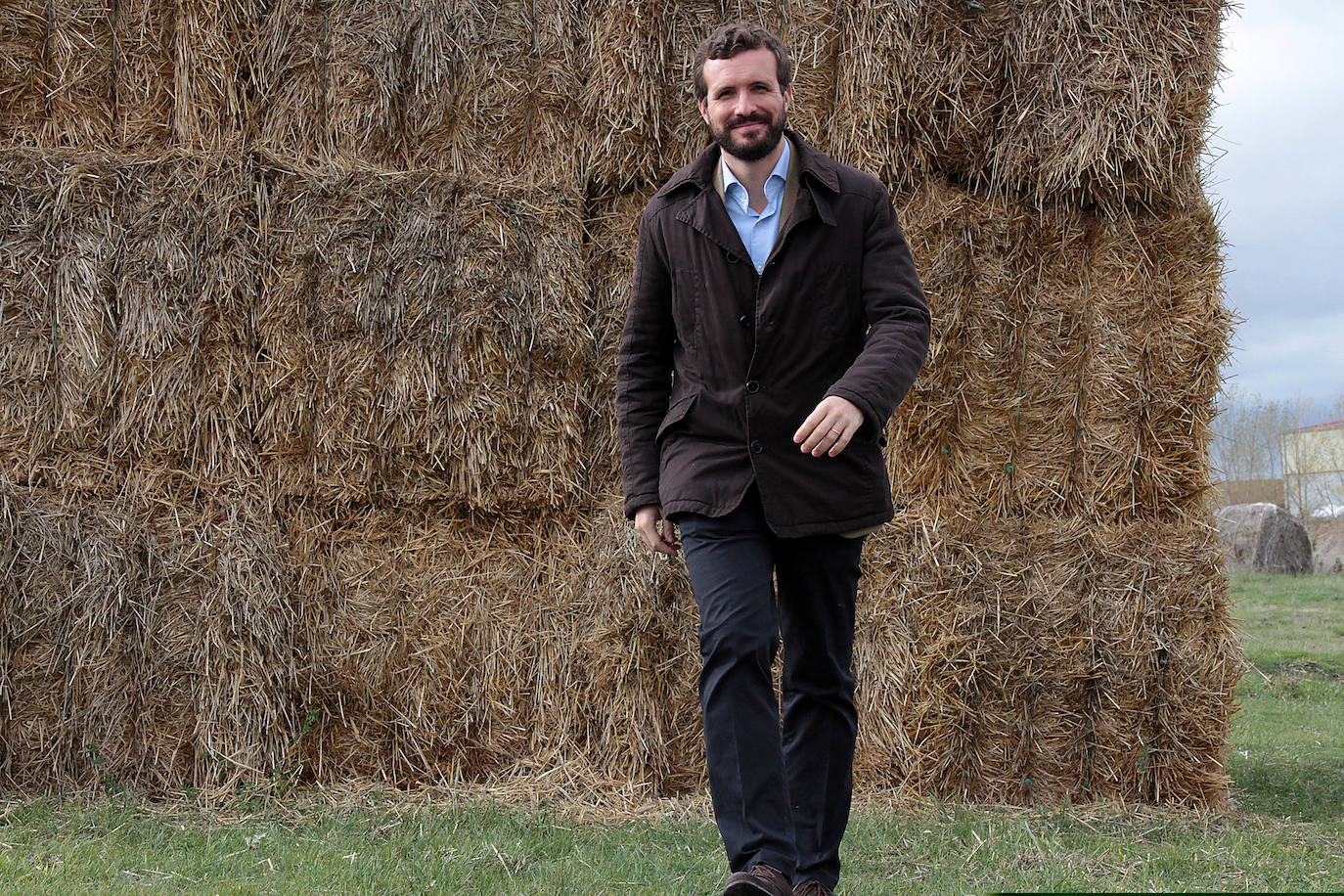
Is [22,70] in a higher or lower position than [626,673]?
higher

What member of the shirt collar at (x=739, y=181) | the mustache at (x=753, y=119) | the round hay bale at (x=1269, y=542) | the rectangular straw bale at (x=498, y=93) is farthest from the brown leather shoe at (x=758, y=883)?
the round hay bale at (x=1269, y=542)

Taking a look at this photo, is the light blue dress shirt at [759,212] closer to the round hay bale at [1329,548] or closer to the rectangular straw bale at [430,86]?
the rectangular straw bale at [430,86]

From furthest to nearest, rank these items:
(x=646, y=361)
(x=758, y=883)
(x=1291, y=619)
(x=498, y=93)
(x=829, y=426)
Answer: (x=1291, y=619) < (x=498, y=93) < (x=646, y=361) < (x=829, y=426) < (x=758, y=883)

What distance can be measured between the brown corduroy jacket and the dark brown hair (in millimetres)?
195

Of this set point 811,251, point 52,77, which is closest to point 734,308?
point 811,251

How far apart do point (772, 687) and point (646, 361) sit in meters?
0.92

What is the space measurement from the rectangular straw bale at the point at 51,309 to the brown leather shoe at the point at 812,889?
3.01m

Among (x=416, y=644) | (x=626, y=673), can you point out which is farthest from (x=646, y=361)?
(x=416, y=644)

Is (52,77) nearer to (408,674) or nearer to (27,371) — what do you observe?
(27,371)

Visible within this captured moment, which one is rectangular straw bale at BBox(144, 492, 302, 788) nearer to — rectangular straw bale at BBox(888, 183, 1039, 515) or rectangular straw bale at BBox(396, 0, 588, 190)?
rectangular straw bale at BBox(396, 0, 588, 190)

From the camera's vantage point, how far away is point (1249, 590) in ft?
41.2

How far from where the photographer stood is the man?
9.06 feet

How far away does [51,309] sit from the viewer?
4.30 meters

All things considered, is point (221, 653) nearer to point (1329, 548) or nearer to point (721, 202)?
point (721, 202)
